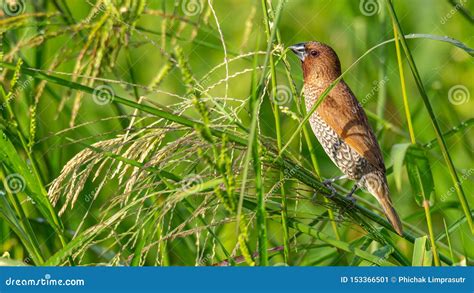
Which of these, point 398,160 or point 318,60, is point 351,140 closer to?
point 318,60

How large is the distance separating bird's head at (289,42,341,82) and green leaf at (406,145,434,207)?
1.71m

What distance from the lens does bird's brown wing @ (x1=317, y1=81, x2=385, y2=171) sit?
3.33 meters

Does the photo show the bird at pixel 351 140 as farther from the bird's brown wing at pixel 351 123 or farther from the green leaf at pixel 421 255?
the green leaf at pixel 421 255

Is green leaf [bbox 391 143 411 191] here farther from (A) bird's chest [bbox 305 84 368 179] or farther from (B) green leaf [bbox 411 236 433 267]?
(A) bird's chest [bbox 305 84 368 179]

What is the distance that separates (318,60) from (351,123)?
0.45 meters

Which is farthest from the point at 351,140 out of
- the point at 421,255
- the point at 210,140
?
the point at 210,140

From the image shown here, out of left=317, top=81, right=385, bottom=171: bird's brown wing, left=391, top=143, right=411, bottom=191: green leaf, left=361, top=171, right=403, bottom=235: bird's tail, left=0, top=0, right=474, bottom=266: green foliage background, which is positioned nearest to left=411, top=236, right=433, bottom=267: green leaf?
left=0, top=0, right=474, bottom=266: green foliage background

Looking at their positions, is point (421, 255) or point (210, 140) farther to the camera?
point (421, 255)

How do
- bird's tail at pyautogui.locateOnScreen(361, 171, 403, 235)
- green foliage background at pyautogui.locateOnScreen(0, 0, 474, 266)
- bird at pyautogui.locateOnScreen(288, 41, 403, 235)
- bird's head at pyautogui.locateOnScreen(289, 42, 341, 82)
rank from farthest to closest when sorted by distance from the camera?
bird's head at pyautogui.locateOnScreen(289, 42, 341, 82) < bird at pyautogui.locateOnScreen(288, 41, 403, 235) < bird's tail at pyautogui.locateOnScreen(361, 171, 403, 235) < green foliage background at pyautogui.locateOnScreen(0, 0, 474, 266)

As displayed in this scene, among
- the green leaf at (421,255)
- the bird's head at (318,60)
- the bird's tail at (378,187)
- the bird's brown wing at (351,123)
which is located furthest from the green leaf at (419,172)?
the bird's head at (318,60)

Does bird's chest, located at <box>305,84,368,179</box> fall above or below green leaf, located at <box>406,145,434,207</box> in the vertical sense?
below

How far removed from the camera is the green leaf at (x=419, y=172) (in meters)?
1.86

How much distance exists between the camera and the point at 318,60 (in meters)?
3.67

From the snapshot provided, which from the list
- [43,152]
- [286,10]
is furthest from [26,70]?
[286,10]
